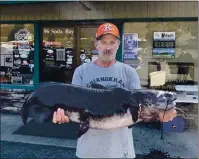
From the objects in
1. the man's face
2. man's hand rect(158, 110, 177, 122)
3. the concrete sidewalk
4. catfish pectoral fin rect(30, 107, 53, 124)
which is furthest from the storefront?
catfish pectoral fin rect(30, 107, 53, 124)

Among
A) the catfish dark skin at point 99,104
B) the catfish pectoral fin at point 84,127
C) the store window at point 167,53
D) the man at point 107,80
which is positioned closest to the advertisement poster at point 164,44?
the store window at point 167,53

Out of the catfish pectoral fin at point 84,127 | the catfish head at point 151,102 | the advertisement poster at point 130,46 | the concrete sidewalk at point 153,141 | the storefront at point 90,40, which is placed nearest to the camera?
the catfish head at point 151,102

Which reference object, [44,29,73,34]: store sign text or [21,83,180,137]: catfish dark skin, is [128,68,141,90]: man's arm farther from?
[44,29,73,34]: store sign text

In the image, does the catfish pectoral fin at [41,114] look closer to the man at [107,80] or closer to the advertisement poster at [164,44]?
the man at [107,80]

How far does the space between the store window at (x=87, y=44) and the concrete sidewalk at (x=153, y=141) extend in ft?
5.15

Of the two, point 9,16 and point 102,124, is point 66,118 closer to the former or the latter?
point 102,124

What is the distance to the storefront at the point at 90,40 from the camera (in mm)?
5879

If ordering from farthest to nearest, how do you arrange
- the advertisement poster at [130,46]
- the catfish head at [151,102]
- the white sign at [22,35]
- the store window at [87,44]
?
the white sign at [22,35], the store window at [87,44], the advertisement poster at [130,46], the catfish head at [151,102]

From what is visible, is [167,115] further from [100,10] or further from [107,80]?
[100,10]

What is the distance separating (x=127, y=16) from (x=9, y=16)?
230 centimetres

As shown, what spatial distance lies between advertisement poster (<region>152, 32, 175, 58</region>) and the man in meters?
3.45

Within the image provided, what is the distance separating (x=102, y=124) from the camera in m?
2.55

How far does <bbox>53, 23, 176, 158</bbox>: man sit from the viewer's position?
8.66 ft

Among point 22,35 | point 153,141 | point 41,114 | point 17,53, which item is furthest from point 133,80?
point 17,53
